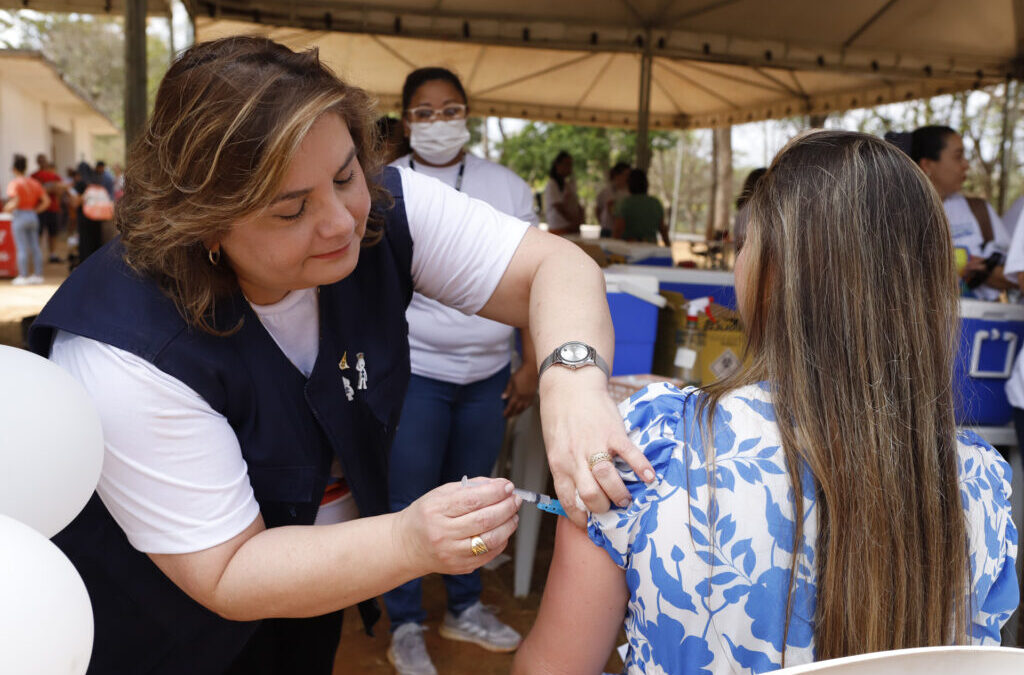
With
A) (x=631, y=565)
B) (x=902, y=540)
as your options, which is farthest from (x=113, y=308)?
(x=902, y=540)

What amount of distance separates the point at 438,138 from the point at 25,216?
30.9 ft

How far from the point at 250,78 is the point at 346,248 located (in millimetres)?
257

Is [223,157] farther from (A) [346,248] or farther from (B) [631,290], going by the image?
(B) [631,290]

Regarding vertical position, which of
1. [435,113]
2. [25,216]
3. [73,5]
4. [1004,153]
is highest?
[73,5]

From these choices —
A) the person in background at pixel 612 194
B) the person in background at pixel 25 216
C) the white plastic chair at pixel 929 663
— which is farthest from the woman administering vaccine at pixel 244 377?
the person in background at pixel 25 216

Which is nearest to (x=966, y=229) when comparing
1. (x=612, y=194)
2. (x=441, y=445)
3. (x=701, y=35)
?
(x=441, y=445)

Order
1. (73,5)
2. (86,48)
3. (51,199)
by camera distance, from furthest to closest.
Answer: (86,48) < (51,199) < (73,5)

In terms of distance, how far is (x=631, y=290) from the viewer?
8.75ft

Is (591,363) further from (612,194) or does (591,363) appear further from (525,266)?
(612,194)

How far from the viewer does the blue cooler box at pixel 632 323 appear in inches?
106

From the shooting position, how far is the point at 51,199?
13.1 meters

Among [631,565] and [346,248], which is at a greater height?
[346,248]

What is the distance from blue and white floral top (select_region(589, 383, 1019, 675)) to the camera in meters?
0.95

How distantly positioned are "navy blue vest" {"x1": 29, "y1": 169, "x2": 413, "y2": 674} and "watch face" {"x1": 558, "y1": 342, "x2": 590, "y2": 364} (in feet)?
1.30
